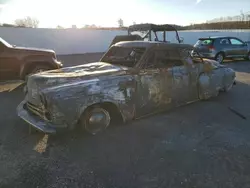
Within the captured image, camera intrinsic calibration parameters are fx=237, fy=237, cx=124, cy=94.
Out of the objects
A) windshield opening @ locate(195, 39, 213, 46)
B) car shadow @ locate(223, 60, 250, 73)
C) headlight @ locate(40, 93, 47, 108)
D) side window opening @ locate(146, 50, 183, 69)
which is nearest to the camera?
headlight @ locate(40, 93, 47, 108)

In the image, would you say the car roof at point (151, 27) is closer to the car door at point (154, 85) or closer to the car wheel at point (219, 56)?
the car wheel at point (219, 56)

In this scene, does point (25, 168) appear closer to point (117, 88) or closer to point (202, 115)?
point (117, 88)

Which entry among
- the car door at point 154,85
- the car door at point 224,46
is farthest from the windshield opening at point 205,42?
the car door at point 154,85

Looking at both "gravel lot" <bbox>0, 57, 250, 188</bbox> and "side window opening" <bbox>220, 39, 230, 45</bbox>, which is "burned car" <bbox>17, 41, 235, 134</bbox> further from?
"side window opening" <bbox>220, 39, 230, 45</bbox>

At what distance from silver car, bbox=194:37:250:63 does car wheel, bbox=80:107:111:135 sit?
35.0ft

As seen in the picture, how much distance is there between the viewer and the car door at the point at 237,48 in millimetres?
13984

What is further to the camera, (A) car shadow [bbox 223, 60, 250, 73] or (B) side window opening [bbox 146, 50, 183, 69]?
(A) car shadow [bbox 223, 60, 250, 73]

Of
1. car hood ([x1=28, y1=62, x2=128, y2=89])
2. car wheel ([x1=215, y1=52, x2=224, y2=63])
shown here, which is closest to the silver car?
car wheel ([x1=215, y1=52, x2=224, y2=63])

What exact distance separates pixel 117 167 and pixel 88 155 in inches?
21.8

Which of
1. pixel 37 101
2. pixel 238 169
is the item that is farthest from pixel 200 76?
pixel 37 101

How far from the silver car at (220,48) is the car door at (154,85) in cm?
927

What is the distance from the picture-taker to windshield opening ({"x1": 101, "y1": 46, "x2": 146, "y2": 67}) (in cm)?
474

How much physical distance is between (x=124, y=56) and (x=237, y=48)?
11419 millimetres

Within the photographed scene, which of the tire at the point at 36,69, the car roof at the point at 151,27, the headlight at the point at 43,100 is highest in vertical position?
the car roof at the point at 151,27
